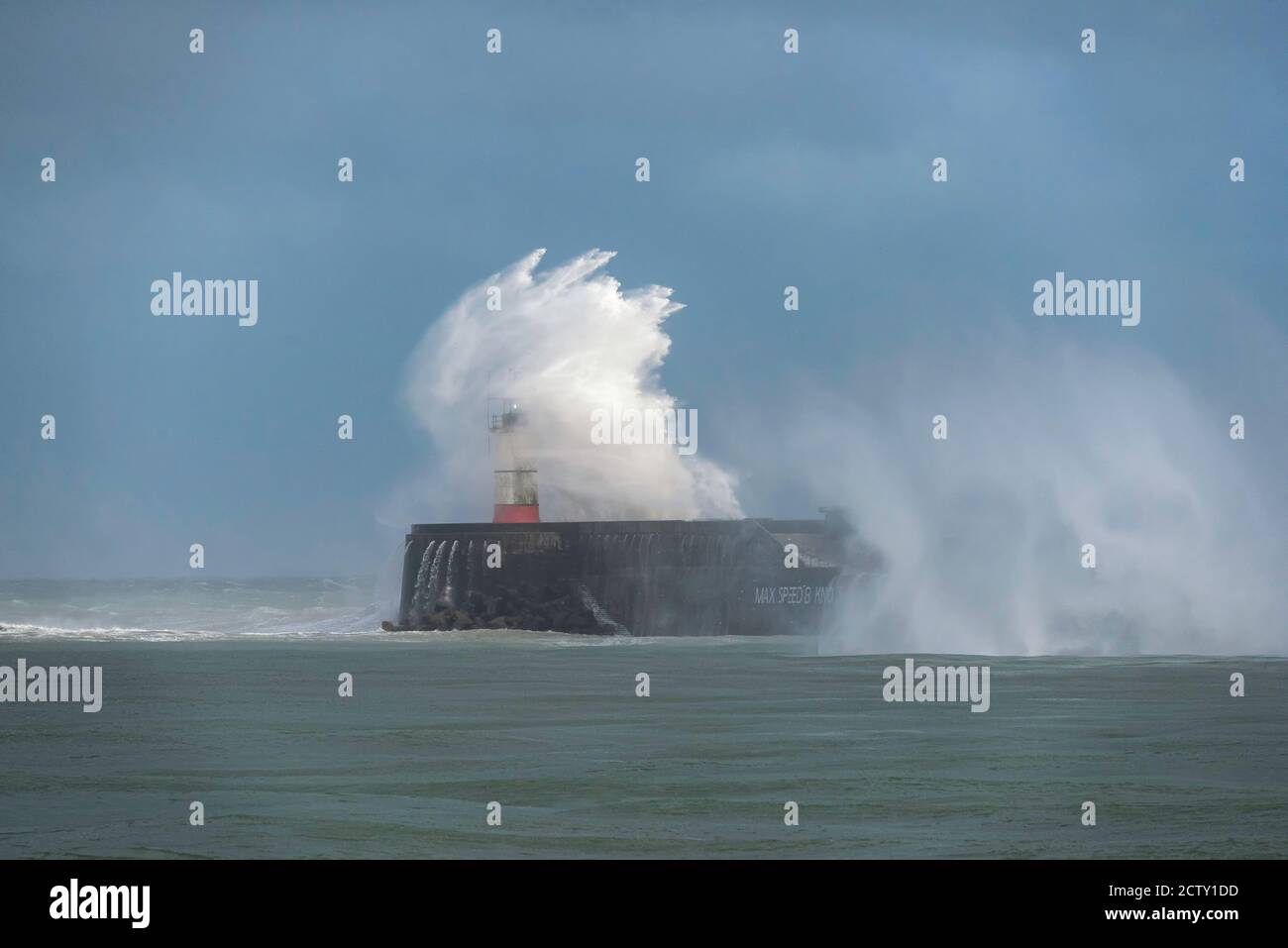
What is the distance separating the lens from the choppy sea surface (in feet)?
51.3

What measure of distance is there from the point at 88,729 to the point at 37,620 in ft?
137

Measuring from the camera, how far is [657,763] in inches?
795

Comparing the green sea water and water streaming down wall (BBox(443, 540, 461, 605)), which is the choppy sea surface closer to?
the green sea water

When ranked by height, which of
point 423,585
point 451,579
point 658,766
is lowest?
point 658,766

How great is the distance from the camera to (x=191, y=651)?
141 feet

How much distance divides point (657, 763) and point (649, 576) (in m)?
25.4

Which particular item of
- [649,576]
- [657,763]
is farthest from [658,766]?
[649,576]

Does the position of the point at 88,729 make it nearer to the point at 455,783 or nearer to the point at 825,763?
the point at 455,783

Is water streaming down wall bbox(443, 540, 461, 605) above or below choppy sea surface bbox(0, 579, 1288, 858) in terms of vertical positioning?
above

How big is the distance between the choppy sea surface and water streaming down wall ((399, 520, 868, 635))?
9387mm

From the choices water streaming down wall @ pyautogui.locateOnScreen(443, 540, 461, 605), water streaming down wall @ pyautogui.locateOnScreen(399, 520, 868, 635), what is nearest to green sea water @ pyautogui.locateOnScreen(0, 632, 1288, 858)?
water streaming down wall @ pyautogui.locateOnScreen(399, 520, 868, 635)

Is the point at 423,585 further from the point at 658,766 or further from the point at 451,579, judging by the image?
the point at 658,766

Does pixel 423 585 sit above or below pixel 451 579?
below
